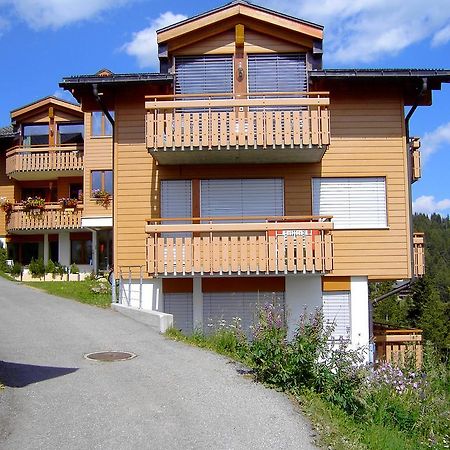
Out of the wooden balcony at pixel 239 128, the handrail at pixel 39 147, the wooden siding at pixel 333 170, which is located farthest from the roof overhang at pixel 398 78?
the handrail at pixel 39 147

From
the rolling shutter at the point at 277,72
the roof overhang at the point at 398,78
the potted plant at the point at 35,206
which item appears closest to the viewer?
the roof overhang at the point at 398,78

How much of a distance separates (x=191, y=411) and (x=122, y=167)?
10.2m

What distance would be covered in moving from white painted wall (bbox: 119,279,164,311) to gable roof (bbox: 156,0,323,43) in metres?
6.65

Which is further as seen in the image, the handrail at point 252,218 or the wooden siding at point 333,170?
the wooden siding at point 333,170

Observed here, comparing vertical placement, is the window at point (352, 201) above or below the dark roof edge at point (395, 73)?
below

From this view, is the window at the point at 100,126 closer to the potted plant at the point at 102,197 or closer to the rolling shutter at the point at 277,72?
the potted plant at the point at 102,197

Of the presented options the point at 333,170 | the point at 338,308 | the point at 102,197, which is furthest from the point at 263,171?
the point at 102,197

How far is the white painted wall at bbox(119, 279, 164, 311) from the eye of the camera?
→ 16.5m

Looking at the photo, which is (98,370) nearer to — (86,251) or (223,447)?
(223,447)

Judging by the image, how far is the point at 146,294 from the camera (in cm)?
1653

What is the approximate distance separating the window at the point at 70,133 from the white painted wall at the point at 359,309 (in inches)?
872

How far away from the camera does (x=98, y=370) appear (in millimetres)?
9742

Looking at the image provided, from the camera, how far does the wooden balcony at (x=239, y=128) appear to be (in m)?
15.1

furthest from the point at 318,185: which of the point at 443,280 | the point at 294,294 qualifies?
the point at 443,280
